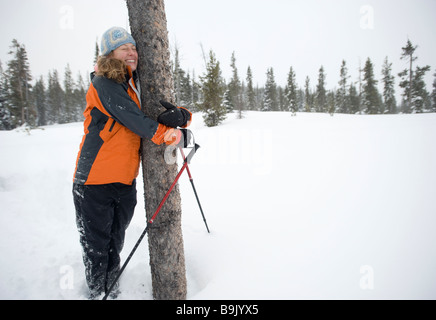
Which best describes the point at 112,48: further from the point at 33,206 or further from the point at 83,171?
the point at 33,206

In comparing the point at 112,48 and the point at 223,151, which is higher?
the point at 112,48

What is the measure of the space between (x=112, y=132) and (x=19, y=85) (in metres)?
39.7

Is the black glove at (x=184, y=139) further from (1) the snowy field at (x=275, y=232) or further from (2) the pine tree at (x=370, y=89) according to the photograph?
(2) the pine tree at (x=370, y=89)

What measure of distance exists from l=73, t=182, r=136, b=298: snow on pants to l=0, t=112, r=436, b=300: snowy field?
14.8 inches

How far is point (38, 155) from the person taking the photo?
5.08 meters

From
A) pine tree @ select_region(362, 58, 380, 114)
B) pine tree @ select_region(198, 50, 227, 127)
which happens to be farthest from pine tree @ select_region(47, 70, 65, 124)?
pine tree @ select_region(362, 58, 380, 114)

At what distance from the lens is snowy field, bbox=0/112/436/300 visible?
1859 mm

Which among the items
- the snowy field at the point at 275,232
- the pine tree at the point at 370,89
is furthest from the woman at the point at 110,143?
the pine tree at the point at 370,89

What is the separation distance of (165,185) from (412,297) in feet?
7.61

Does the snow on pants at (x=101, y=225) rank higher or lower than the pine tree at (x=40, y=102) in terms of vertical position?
lower

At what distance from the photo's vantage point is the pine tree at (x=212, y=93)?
1518 centimetres

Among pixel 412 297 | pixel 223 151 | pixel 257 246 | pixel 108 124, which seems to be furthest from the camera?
pixel 223 151

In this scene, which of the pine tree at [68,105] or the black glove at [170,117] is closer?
the black glove at [170,117]
